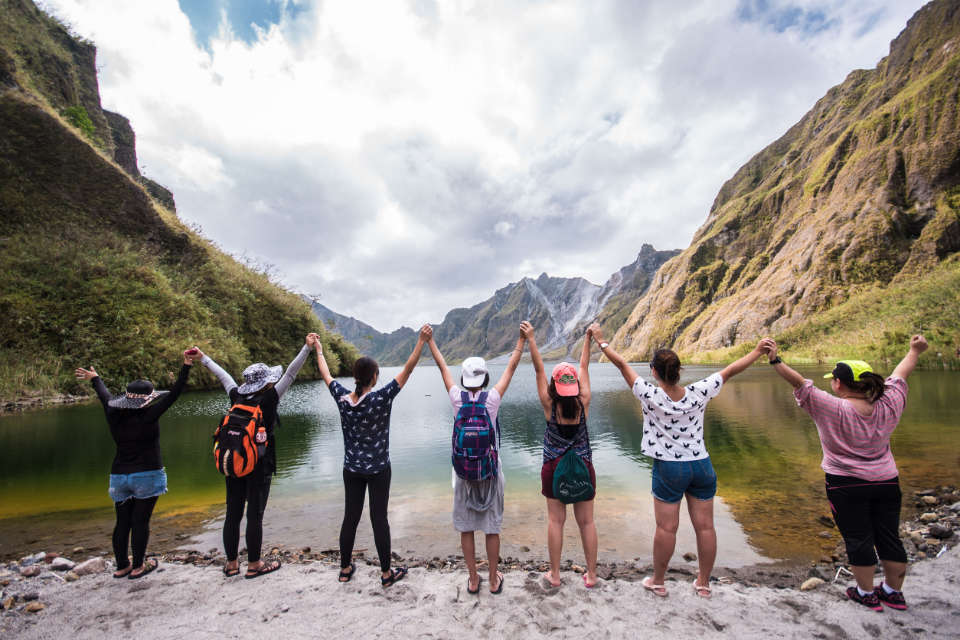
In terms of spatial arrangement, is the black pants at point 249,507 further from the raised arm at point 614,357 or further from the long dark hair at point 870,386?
the long dark hair at point 870,386

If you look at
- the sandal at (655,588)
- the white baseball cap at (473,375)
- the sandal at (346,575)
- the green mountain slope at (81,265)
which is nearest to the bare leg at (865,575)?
the sandal at (655,588)

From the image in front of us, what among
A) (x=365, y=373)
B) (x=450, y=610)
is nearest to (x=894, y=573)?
(x=450, y=610)

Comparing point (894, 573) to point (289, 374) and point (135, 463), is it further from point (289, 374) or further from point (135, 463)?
point (135, 463)

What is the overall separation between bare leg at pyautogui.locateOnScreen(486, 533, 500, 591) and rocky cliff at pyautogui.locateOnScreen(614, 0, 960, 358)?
61178 mm

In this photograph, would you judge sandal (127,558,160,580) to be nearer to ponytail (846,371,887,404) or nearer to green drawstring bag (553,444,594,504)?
green drawstring bag (553,444,594,504)

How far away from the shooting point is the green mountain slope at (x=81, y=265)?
2645cm

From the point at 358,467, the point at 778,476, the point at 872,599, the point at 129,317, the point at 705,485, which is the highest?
the point at 129,317

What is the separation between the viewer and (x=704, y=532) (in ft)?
14.5

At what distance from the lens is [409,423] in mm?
24281

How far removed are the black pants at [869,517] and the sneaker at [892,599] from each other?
345 mm

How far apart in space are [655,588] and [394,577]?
309cm

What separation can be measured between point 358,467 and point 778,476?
1266cm

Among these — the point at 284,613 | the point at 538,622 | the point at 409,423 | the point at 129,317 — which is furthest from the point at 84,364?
the point at 538,622

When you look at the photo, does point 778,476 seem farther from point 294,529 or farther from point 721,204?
point 721,204
